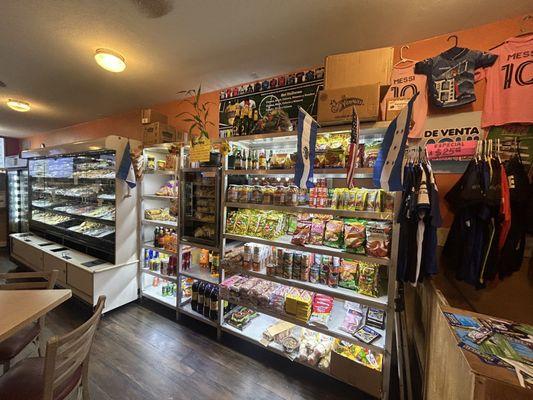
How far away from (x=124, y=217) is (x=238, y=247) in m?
1.63

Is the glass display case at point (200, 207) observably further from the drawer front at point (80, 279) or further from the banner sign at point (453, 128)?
the banner sign at point (453, 128)

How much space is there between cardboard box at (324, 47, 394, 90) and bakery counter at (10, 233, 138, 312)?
10.7 feet

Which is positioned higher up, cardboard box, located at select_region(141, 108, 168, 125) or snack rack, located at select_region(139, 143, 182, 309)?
cardboard box, located at select_region(141, 108, 168, 125)

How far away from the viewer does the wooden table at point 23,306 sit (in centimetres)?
113

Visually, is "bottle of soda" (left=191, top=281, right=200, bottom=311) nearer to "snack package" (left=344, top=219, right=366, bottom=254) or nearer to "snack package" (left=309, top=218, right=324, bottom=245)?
"snack package" (left=309, top=218, right=324, bottom=245)

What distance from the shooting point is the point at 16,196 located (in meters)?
4.93

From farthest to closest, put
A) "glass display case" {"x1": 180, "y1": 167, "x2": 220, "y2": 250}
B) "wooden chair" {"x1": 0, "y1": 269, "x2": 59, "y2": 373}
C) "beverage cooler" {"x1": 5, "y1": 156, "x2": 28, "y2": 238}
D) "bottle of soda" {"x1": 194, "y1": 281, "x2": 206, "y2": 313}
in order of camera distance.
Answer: "beverage cooler" {"x1": 5, "y1": 156, "x2": 28, "y2": 238} → "bottle of soda" {"x1": 194, "y1": 281, "x2": 206, "y2": 313} → "glass display case" {"x1": 180, "y1": 167, "x2": 220, "y2": 250} → "wooden chair" {"x1": 0, "y1": 269, "x2": 59, "y2": 373}

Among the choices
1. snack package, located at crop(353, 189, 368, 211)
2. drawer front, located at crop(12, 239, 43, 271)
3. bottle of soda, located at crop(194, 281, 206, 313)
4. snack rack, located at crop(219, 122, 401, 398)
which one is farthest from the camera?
drawer front, located at crop(12, 239, 43, 271)

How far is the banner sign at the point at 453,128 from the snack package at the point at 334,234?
0.99m

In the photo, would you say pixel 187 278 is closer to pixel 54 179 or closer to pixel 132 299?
pixel 132 299

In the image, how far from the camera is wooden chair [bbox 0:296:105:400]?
97cm

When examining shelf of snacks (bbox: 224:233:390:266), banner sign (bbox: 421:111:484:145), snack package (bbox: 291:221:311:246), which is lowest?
shelf of snacks (bbox: 224:233:390:266)

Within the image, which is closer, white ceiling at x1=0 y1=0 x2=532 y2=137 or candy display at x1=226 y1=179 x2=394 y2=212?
white ceiling at x1=0 y1=0 x2=532 y2=137

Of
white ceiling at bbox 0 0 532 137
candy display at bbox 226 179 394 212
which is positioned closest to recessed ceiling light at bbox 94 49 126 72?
white ceiling at bbox 0 0 532 137
